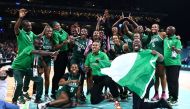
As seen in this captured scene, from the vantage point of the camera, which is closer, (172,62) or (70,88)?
(70,88)

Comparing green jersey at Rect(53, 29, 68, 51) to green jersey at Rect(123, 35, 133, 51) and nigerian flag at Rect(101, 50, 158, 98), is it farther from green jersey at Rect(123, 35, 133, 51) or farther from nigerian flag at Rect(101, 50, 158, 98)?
nigerian flag at Rect(101, 50, 158, 98)

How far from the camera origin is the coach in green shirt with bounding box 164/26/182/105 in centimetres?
757

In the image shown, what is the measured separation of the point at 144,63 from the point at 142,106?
758 millimetres

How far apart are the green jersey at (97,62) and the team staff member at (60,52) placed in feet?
2.19

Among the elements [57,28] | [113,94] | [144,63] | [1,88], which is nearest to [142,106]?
[144,63]

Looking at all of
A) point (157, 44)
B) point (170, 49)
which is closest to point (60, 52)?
point (157, 44)

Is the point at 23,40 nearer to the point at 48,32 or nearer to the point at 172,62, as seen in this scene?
the point at 48,32

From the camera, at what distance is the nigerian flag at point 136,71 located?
5766 mm

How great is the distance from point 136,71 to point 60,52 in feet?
7.90

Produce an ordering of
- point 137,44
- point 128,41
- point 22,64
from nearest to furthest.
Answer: point 137,44 → point 22,64 → point 128,41

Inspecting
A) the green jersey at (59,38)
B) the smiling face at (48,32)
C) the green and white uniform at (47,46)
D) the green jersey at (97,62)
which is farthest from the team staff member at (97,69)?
the smiling face at (48,32)

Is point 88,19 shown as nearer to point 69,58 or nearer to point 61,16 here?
point 61,16

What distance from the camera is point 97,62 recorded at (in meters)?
7.28

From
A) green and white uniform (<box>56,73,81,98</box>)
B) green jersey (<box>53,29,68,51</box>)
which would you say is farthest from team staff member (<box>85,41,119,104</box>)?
green jersey (<box>53,29,68,51</box>)
